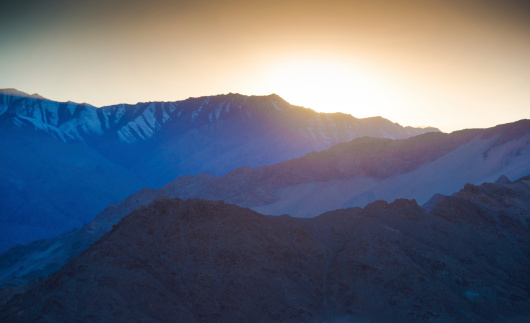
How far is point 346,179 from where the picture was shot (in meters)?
121

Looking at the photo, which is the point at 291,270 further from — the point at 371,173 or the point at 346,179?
the point at 371,173

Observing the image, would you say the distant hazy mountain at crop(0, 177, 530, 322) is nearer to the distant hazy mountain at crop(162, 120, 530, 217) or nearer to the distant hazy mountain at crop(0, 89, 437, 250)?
the distant hazy mountain at crop(162, 120, 530, 217)

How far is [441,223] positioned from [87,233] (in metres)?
67.6

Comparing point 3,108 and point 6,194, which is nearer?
point 6,194

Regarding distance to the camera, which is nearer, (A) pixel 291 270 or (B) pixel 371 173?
(A) pixel 291 270

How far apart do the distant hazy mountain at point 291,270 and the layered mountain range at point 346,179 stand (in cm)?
4363

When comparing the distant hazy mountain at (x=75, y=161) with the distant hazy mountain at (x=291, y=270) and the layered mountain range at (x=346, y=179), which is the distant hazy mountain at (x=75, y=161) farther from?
the distant hazy mountain at (x=291, y=270)

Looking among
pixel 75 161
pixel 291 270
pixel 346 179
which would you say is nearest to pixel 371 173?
pixel 346 179

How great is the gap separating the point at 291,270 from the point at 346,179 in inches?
3134

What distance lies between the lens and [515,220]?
175 ft

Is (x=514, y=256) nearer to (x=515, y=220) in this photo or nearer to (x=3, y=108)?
(x=515, y=220)

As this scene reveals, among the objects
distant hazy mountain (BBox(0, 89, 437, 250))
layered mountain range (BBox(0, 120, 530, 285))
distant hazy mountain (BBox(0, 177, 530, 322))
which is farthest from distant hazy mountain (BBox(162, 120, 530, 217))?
distant hazy mountain (BBox(0, 177, 530, 322))

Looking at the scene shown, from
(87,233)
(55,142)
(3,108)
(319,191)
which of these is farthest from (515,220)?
(3,108)

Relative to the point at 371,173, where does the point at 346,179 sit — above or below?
below
